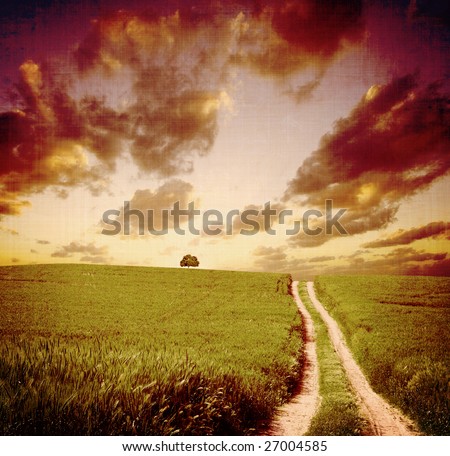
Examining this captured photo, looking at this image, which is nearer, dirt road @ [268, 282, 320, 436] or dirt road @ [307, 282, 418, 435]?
dirt road @ [268, 282, 320, 436]

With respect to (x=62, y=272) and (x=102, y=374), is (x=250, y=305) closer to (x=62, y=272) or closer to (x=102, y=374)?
(x=102, y=374)

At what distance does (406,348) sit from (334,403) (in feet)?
21.7

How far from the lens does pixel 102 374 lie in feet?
20.2

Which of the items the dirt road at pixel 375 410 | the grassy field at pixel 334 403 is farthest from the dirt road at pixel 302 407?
the dirt road at pixel 375 410

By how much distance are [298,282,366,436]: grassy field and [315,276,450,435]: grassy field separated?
1.15 metres

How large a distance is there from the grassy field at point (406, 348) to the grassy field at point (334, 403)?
1148mm

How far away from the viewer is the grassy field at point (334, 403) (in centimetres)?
706

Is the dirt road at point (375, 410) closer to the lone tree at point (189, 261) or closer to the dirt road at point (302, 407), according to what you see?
the dirt road at point (302, 407)

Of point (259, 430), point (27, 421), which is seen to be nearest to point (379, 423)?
point (259, 430)

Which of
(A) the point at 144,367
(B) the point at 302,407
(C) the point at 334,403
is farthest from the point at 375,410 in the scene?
(A) the point at 144,367

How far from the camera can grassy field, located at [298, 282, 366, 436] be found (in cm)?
706

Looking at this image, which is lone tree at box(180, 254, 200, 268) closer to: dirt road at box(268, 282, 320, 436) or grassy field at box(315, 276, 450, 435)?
grassy field at box(315, 276, 450, 435)

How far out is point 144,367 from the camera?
22.2ft

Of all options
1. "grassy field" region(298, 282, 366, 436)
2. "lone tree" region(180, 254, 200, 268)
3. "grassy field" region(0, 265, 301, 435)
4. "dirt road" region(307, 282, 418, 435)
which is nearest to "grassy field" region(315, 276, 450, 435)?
"dirt road" region(307, 282, 418, 435)
